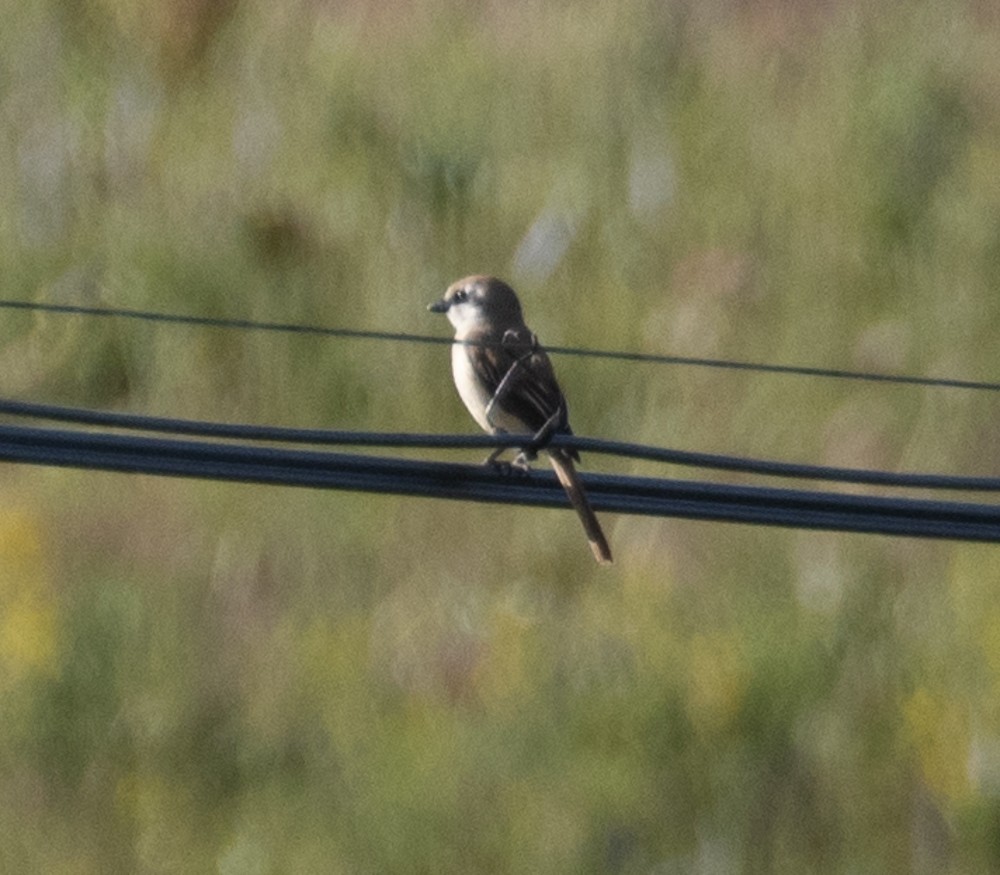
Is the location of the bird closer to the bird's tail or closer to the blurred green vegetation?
the bird's tail

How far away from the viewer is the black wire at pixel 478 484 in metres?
5.32

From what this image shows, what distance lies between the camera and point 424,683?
959cm

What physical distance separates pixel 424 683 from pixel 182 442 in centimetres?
438

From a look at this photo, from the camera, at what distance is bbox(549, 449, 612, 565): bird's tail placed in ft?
18.6

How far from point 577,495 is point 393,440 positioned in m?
0.67

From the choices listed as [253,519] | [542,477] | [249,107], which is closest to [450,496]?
[542,477]

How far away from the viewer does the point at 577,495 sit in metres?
5.71

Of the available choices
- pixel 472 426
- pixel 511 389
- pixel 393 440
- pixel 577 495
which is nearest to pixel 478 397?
pixel 511 389

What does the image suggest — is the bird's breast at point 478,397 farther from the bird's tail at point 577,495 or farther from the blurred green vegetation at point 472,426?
the blurred green vegetation at point 472,426

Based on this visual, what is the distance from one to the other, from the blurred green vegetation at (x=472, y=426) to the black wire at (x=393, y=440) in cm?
386

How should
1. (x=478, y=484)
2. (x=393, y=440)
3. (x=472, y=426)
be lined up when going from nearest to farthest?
(x=393, y=440) → (x=478, y=484) → (x=472, y=426)

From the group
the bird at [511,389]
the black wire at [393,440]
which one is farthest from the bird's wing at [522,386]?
the black wire at [393,440]

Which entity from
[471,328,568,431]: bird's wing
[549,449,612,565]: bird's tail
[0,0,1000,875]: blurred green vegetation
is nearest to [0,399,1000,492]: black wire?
[549,449,612,565]: bird's tail

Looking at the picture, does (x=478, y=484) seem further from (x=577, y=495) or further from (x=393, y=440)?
(x=393, y=440)
